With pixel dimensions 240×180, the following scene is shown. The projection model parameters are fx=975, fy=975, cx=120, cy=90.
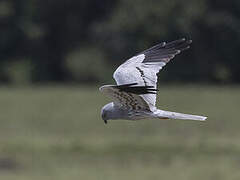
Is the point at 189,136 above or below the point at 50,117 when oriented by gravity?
below

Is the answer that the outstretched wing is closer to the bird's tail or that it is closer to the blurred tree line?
the bird's tail

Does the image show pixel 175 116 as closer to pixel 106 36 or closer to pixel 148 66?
pixel 148 66

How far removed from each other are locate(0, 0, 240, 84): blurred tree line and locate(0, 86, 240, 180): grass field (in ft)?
22.6

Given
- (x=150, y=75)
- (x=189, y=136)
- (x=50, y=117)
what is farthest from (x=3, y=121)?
(x=150, y=75)

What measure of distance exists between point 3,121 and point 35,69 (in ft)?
40.2

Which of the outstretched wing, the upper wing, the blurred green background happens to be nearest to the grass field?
the blurred green background

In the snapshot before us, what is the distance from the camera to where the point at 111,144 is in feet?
49.0

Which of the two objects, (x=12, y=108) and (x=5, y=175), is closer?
(x=5, y=175)

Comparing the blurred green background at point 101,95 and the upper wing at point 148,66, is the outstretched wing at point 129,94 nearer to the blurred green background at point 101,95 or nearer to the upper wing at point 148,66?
the upper wing at point 148,66

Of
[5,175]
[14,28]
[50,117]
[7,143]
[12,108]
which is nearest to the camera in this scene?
[5,175]

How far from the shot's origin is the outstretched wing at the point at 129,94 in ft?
19.0

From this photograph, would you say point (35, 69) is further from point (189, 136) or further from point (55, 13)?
point (189, 136)

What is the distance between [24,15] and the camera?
1200 inches

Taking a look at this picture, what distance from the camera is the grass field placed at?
42.4ft
